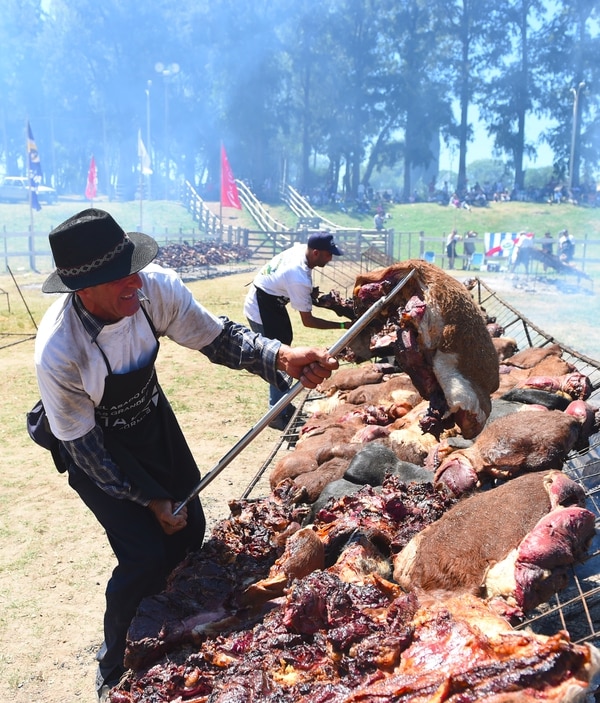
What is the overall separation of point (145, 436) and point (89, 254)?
105cm

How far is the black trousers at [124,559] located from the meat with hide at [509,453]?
5.55ft

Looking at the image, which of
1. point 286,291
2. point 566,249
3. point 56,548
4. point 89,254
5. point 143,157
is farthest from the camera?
point 143,157

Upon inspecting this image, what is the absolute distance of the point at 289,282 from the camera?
A: 7391 millimetres

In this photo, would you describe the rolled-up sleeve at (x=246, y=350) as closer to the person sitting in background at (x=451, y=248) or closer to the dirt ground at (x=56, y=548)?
the dirt ground at (x=56, y=548)

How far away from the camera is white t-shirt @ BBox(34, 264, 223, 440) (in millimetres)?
3164

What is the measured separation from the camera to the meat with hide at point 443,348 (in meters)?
→ 3.94

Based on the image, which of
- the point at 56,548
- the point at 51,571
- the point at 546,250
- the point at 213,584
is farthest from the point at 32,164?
the point at 213,584

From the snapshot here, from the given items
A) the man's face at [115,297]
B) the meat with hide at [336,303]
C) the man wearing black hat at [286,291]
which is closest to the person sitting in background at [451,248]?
the man wearing black hat at [286,291]

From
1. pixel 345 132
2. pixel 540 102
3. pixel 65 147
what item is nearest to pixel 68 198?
pixel 65 147

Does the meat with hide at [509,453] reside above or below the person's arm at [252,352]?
below

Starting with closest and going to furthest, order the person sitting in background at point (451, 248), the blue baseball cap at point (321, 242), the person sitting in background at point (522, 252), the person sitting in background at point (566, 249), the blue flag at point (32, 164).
Result: 1. the blue baseball cap at point (321, 242)
2. the person sitting in background at point (522, 252)
3. the person sitting in background at point (566, 249)
4. the blue flag at point (32, 164)
5. the person sitting in background at point (451, 248)

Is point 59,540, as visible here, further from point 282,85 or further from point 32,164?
point 282,85

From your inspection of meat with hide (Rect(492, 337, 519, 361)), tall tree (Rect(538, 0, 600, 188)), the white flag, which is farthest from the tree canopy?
meat with hide (Rect(492, 337, 519, 361))

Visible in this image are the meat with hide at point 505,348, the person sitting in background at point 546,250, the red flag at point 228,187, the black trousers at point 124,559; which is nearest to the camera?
the black trousers at point 124,559
